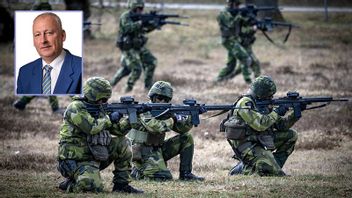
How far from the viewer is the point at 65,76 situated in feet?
50.5

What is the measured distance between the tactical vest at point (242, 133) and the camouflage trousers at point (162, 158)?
0.53 metres

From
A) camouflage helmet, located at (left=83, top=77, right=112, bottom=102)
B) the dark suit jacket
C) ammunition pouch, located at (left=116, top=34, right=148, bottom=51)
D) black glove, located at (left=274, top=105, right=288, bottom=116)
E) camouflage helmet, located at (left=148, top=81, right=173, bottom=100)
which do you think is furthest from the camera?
ammunition pouch, located at (left=116, top=34, right=148, bottom=51)

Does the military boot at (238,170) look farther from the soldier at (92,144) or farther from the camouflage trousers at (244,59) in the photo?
the camouflage trousers at (244,59)

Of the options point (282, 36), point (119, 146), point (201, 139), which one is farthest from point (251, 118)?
point (282, 36)

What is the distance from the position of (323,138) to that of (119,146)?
6396 mm

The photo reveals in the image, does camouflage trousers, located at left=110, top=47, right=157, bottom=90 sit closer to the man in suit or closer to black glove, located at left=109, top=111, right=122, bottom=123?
the man in suit

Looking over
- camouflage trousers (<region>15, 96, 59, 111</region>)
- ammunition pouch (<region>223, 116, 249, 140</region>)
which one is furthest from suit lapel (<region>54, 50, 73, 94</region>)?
camouflage trousers (<region>15, 96, 59, 111</region>)

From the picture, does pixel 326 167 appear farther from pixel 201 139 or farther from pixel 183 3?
pixel 183 3

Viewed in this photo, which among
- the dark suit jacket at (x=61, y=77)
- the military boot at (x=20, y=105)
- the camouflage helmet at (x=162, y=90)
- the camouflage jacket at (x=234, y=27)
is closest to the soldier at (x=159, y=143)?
the camouflage helmet at (x=162, y=90)

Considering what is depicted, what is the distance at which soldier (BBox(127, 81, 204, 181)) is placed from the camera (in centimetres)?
1259

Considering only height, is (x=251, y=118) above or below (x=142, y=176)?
above

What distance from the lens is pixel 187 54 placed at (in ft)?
105

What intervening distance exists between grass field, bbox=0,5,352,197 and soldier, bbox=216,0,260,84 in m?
0.66

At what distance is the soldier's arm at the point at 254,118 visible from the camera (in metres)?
13.0
